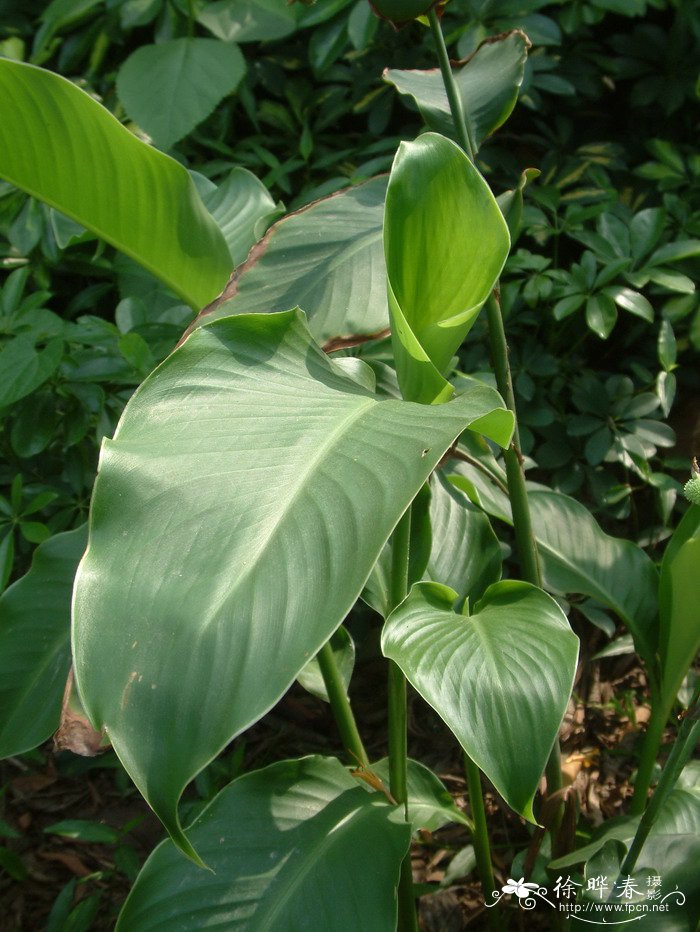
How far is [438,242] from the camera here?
75 cm

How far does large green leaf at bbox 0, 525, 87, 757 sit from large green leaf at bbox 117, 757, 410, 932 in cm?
20

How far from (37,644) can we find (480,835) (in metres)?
0.56

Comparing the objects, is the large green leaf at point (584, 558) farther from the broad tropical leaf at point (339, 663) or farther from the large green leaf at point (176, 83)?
the large green leaf at point (176, 83)

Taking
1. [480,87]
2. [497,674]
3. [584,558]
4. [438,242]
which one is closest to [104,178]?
[438,242]

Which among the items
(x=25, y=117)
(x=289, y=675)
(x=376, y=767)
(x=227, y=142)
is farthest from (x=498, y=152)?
(x=289, y=675)

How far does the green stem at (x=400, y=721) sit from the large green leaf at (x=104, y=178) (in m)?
0.40

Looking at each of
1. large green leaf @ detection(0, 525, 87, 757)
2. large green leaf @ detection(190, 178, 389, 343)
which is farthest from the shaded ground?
large green leaf @ detection(190, 178, 389, 343)

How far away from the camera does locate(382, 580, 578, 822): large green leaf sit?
635mm

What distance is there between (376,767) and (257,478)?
0.58 m

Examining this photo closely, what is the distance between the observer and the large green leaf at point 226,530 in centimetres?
46

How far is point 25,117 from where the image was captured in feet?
2.66

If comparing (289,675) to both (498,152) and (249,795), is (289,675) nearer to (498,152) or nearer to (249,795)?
(249,795)

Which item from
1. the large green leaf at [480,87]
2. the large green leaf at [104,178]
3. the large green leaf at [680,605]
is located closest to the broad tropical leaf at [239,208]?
the large green leaf at [104,178]

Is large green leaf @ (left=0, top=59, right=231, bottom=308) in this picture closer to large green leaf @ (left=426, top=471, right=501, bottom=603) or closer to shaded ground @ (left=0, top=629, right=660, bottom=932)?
large green leaf @ (left=426, top=471, right=501, bottom=603)
